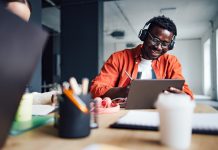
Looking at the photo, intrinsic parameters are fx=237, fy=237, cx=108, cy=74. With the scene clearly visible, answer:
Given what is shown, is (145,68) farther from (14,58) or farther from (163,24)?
(14,58)

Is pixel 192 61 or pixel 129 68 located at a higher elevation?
pixel 192 61

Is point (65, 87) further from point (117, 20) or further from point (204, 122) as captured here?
point (117, 20)

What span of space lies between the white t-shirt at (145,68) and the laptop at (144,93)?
61cm

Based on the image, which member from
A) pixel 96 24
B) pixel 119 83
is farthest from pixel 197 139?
pixel 96 24

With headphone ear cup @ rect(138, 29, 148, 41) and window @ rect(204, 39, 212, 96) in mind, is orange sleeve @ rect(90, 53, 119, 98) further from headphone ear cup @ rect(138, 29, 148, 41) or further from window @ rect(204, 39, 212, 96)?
window @ rect(204, 39, 212, 96)

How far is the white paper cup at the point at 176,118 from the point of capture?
54 cm

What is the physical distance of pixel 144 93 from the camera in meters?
1.18

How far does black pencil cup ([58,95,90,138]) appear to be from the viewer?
61cm

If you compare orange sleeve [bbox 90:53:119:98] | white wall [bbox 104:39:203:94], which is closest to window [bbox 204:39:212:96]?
white wall [bbox 104:39:203:94]

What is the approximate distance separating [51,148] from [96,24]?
15.0 ft

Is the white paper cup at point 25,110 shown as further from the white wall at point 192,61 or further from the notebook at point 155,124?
the white wall at point 192,61

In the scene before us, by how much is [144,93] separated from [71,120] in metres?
0.63

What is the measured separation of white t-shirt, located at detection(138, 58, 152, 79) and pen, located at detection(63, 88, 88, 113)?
4.08ft

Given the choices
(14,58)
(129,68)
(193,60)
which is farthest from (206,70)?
(14,58)
